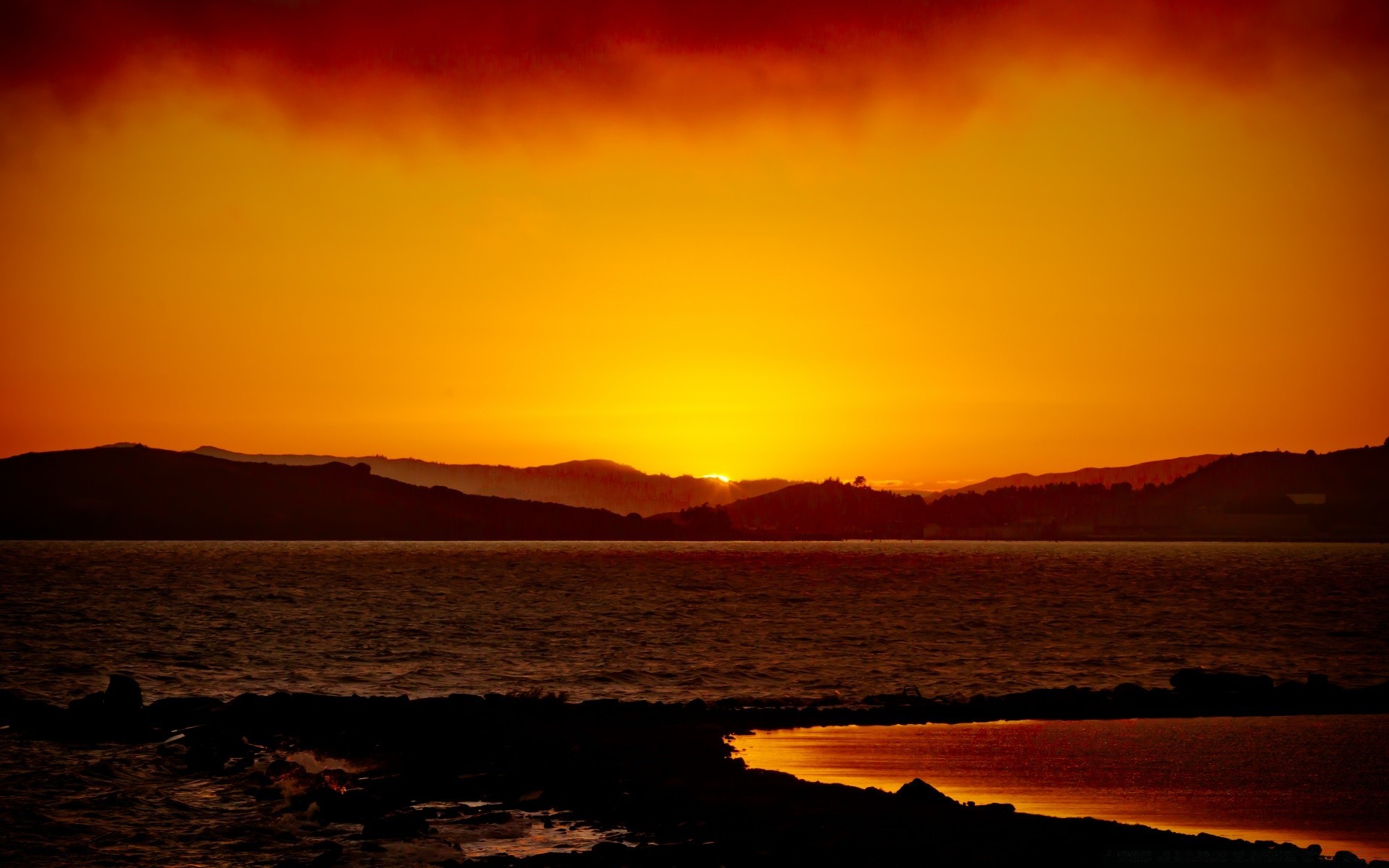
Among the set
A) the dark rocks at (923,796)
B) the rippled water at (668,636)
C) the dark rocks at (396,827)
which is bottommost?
the rippled water at (668,636)

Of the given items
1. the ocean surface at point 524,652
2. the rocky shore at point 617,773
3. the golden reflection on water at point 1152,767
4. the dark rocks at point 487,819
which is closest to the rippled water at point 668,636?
the ocean surface at point 524,652

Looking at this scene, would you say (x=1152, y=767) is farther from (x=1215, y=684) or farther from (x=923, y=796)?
(x=1215, y=684)

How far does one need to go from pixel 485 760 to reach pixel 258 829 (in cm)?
714

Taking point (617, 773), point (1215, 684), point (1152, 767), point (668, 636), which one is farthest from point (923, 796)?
point (668, 636)

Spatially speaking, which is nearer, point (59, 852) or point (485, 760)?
point (59, 852)

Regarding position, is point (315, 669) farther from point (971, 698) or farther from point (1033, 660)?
point (1033, 660)

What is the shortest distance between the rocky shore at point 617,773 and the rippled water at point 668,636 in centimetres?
569

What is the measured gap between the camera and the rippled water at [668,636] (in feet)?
158

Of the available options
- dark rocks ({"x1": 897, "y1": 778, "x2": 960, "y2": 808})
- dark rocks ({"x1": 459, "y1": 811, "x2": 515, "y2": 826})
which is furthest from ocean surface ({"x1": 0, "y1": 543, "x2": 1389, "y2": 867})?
dark rocks ({"x1": 897, "y1": 778, "x2": 960, "y2": 808})

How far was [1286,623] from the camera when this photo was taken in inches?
3130

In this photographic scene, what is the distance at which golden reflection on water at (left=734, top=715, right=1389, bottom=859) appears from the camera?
2166 centimetres

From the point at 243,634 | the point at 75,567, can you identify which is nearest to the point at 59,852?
the point at 243,634

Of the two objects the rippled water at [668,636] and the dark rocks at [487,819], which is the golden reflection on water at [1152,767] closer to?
the dark rocks at [487,819]

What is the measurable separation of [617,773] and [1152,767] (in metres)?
12.7
